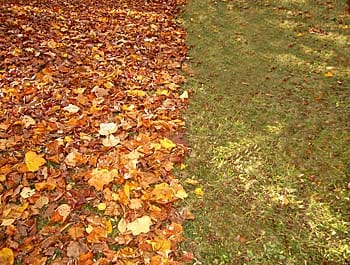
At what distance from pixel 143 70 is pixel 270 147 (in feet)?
7.21

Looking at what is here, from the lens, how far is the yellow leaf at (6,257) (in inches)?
95.5

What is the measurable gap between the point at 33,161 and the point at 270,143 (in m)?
2.43

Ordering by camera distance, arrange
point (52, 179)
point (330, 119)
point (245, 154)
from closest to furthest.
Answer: point (52, 179) < point (245, 154) < point (330, 119)

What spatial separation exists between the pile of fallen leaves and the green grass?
29cm

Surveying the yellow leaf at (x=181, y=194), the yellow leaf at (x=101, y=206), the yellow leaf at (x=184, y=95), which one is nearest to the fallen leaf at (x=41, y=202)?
the yellow leaf at (x=101, y=206)

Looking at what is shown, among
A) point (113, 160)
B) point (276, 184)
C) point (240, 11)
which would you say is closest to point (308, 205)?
point (276, 184)

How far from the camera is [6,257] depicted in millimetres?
2445

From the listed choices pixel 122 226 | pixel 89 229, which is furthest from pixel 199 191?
pixel 89 229

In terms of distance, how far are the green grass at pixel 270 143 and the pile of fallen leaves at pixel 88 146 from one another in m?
0.29

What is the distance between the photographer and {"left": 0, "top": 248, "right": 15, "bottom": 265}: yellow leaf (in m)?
2.43

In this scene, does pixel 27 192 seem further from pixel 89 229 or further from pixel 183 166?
pixel 183 166

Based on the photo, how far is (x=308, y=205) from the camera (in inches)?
116

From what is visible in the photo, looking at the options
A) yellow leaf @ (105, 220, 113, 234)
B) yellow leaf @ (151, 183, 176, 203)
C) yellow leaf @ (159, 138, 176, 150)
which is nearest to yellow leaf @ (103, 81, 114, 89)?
yellow leaf @ (159, 138, 176, 150)

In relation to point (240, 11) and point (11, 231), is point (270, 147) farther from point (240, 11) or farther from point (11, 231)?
point (240, 11)
